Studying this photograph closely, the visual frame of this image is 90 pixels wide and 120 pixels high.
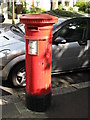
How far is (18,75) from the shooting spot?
4.30 m

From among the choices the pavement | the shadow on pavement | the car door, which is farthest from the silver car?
the shadow on pavement

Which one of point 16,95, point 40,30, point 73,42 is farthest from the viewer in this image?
point 73,42

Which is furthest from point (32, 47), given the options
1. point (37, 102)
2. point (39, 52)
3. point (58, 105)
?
point (58, 105)

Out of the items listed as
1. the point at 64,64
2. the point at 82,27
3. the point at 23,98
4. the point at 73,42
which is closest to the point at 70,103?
the point at 23,98

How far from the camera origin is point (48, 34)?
10.2 ft

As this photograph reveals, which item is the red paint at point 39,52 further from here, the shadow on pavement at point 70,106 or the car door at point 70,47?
the car door at point 70,47

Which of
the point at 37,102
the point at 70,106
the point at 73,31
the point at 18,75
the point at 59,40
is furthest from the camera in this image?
the point at 73,31

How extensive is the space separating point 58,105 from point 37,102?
45 cm

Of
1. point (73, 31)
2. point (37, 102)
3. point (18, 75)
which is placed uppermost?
point (73, 31)

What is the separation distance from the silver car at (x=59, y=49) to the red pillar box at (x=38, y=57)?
3.17ft

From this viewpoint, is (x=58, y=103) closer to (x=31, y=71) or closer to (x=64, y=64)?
(x=31, y=71)

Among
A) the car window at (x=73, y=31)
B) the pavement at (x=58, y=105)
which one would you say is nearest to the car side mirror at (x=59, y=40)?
the car window at (x=73, y=31)

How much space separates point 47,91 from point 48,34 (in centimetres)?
98

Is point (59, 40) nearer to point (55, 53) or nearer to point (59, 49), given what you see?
point (59, 49)
